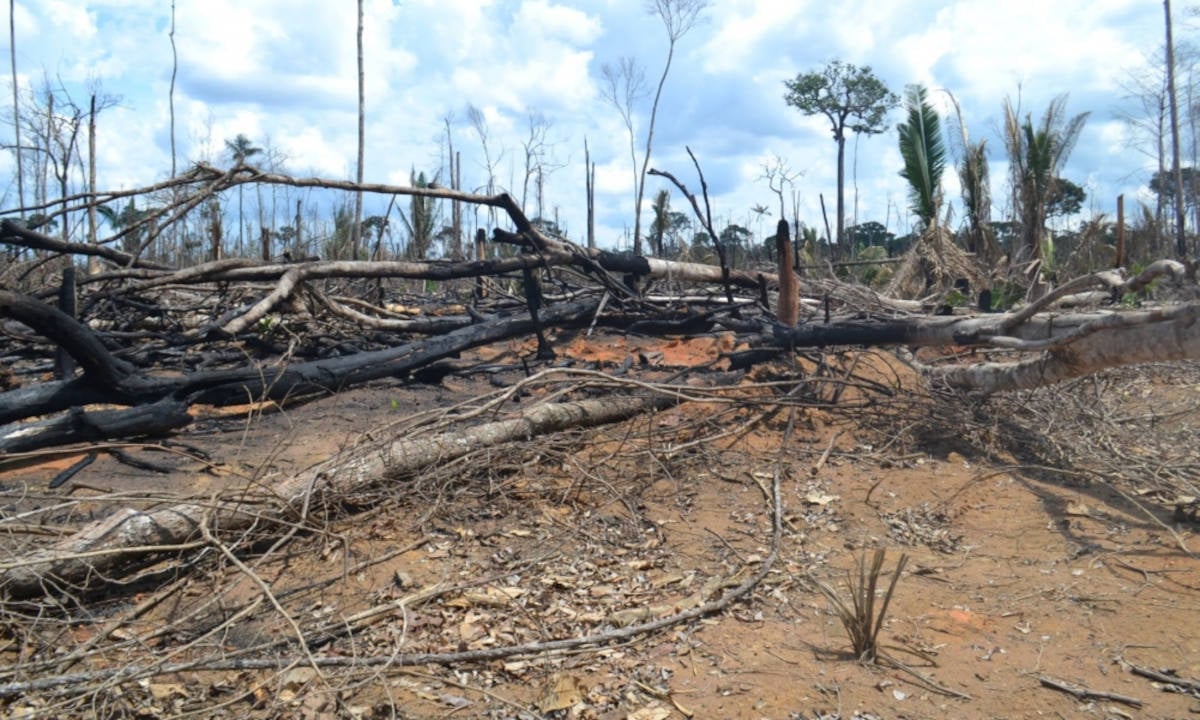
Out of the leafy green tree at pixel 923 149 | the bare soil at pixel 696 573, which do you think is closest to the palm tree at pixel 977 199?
the leafy green tree at pixel 923 149

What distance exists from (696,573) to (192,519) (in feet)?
6.44

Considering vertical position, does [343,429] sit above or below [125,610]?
above

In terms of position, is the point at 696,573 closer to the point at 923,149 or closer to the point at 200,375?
the point at 200,375

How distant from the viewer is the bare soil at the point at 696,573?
98.2 inches

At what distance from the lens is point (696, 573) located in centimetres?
328

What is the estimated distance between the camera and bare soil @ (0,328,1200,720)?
8.18 ft

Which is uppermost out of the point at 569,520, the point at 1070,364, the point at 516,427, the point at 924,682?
the point at 1070,364


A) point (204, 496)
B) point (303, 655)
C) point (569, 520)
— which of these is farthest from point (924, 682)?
point (204, 496)

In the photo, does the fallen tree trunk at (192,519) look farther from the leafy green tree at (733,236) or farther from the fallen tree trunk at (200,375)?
the leafy green tree at (733,236)

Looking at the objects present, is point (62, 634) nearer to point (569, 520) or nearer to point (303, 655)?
point (303, 655)

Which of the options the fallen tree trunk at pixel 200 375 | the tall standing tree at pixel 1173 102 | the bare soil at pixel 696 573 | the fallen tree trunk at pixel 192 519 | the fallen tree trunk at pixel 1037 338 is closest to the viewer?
the bare soil at pixel 696 573

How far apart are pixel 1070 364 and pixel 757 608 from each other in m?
2.34

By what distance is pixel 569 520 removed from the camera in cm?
373

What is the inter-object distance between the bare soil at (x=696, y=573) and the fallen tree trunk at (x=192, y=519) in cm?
8
